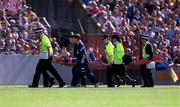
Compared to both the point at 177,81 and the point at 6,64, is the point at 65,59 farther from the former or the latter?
the point at 177,81

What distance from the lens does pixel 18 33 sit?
3191cm

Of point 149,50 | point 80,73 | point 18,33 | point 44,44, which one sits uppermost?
point 18,33

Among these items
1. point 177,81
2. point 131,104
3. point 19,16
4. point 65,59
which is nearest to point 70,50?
point 65,59

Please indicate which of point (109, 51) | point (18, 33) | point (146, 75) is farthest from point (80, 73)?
point (18, 33)

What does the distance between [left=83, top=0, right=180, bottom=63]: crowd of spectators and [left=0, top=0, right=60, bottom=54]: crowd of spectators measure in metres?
3.53

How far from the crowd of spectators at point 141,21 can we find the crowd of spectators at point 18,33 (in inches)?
139

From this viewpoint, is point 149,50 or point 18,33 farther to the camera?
point 18,33

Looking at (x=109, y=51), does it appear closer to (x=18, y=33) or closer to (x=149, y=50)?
(x=149, y=50)

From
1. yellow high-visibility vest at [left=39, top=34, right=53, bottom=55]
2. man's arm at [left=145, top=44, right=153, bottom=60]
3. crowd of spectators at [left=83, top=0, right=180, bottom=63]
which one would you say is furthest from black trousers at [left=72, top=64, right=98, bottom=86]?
crowd of spectators at [left=83, top=0, right=180, bottom=63]

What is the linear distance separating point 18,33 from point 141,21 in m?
7.01

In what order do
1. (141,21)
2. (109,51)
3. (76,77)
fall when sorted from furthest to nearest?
(141,21) < (109,51) < (76,77)

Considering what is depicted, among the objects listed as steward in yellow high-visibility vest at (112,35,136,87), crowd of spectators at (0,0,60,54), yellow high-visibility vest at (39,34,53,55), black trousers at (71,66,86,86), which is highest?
crowd of spectators at (0,0,60,54)

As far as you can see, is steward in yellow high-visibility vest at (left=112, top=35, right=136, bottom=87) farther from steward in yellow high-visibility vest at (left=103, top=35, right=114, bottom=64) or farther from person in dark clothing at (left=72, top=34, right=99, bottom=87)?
person in dark clothing at (left=72, top=34, right=99, bottom=87)

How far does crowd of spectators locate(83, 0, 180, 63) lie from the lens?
34.2 meters
